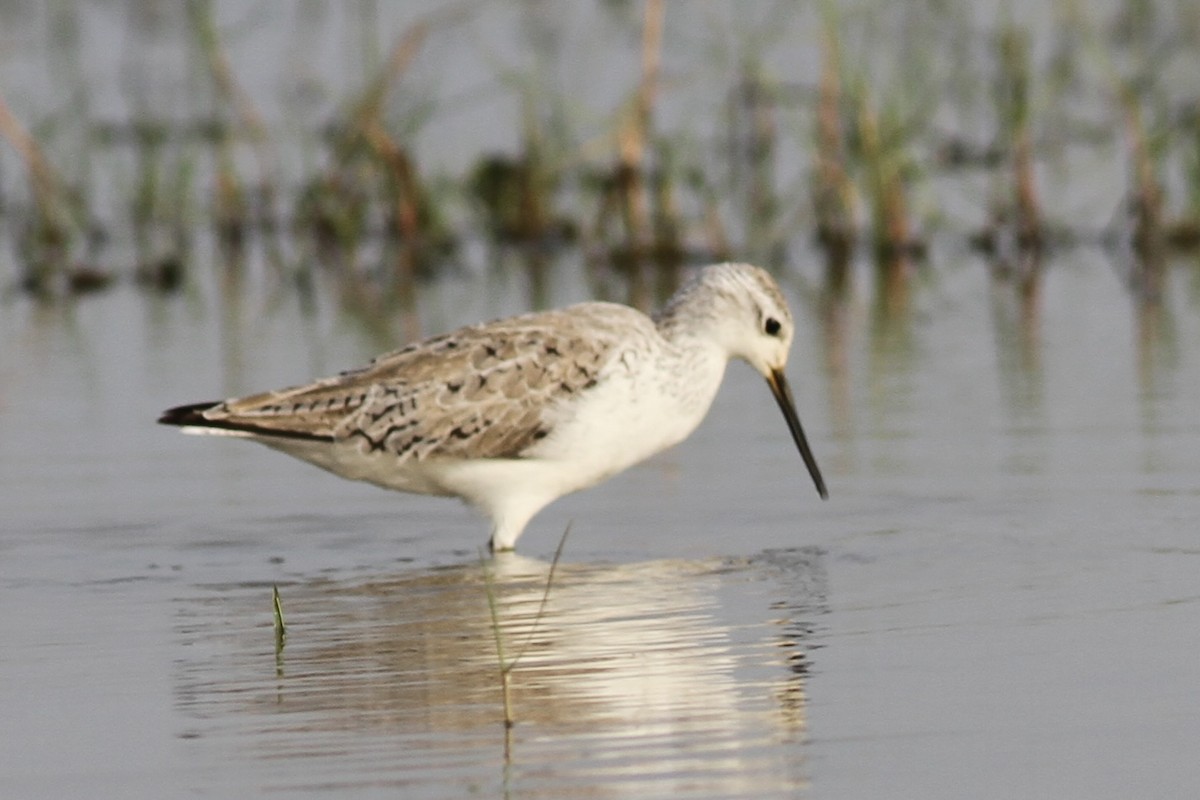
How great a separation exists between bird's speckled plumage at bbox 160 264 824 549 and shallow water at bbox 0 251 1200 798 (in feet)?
0.89

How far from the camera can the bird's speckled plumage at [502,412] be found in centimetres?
916

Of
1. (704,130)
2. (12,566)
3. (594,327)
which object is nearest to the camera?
(12,566)

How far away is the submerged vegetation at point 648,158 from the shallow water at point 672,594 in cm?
247

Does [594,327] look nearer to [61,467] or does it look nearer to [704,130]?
[61,467]

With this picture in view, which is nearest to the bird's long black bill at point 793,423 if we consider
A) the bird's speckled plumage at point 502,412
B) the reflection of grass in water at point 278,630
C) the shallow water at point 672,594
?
the shallow water at point 672,594

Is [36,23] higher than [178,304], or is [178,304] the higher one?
[36,23]

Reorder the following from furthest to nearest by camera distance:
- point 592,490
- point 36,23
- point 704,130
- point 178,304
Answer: point 36,23
point 704,130
point 178,304
point 592,490

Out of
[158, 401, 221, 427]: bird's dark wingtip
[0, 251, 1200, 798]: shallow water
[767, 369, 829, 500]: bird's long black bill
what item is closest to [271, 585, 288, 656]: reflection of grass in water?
[0, 251, 1200, 798]: shallow water

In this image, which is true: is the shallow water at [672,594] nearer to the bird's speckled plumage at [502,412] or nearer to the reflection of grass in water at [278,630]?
the reflection of grass in water at [278,630]

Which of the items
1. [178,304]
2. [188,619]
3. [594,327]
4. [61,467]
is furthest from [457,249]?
[188,619]

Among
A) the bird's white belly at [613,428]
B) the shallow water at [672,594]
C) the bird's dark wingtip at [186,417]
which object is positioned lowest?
the shallow water at [672,594]

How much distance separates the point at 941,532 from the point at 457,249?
324 inches

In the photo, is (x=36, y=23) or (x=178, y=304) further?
(x=36, y=23)

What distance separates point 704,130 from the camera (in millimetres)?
17750
